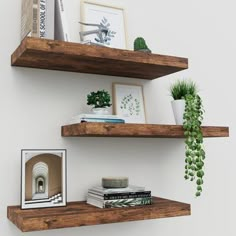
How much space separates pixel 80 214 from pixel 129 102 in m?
0.58

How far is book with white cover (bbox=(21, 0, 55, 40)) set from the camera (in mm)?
1233

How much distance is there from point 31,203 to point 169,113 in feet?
2.56

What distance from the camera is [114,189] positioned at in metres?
1.34

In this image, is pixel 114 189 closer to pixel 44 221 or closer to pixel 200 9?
pixel 44 221

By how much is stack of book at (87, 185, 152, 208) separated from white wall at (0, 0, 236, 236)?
13 cm

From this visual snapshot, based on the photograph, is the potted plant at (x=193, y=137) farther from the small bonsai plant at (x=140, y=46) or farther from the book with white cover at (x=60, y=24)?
the book with white cover at (x=60, y=24)

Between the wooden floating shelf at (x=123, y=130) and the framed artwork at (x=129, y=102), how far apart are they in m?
0.20

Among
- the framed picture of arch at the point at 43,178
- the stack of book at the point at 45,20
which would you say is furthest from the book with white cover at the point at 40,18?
the framed picture of arch at the point at 43,178

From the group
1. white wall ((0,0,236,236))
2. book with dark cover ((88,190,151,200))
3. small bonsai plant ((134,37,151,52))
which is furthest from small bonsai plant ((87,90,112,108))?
book with dark cover ((88,190,151,200))

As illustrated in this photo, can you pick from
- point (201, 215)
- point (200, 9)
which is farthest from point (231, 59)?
point (201, 215)

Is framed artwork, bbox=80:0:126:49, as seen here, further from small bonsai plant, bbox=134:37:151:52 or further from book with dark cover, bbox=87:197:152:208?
book with dark cover, bbox=87:197:152:208

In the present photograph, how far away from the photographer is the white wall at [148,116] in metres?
1.38

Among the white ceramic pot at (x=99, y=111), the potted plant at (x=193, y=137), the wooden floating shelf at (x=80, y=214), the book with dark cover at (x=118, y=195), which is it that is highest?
the white ceramic pot at (x=99, y=111)

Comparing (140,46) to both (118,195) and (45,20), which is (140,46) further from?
(118,195)
